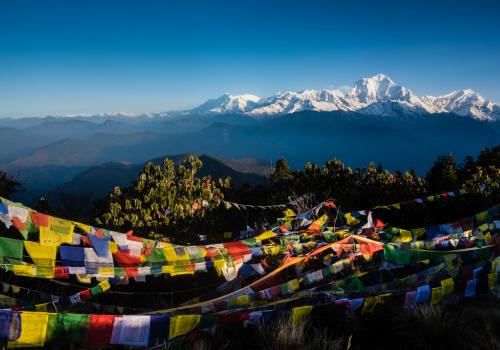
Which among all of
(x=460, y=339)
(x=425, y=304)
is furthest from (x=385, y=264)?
(x=460, y=339)

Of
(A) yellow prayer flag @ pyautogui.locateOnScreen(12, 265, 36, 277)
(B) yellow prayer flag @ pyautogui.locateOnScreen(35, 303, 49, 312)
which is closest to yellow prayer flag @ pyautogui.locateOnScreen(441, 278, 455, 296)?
(B) yellow prayer flag @ pyautogui.locateOnScreen(35, 303, 49, 312)

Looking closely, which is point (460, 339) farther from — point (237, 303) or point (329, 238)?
point (329, 238)

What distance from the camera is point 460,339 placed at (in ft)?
16.7

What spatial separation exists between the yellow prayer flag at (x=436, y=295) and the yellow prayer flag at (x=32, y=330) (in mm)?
6370

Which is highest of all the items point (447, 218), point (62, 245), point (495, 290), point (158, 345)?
point (62, 245)

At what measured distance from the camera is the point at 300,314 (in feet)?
17.3

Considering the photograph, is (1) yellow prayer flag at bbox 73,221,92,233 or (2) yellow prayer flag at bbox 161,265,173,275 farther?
(2) yellow prayer flag at bbox 161,265,173,275

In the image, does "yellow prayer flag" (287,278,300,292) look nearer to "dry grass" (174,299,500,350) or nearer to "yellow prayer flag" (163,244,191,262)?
"dry grass" (174,299,500,350)

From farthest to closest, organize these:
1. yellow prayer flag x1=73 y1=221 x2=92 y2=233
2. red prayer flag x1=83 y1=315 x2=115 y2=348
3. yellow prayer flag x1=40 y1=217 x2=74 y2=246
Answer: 1. yellow prayer flag x1=73 y1=221 x2=92 y2=233
2. yellow prayer flag x1=40 y1=217 x2=74 y2=246
3. red prayer flag x1=83 y1=315 x2=115 y2=348

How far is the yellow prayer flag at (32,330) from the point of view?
4.10 m

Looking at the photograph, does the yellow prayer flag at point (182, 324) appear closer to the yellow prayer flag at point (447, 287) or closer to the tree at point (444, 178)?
the yellow prayer flag at point (447, 287)

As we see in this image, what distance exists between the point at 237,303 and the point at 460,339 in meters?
3.56

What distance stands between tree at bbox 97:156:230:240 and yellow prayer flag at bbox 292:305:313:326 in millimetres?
13058

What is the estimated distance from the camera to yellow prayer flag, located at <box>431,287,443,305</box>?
21.0ft
